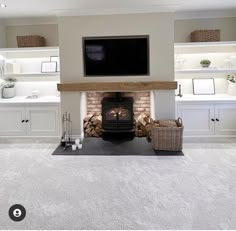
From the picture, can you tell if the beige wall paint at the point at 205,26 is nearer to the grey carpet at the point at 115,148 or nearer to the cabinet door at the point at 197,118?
the cabinet door at the point at 197,118

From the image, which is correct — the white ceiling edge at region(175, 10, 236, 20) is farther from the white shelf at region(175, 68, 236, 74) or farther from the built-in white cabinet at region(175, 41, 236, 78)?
the white shelf at region(175, 68, 236, 74)

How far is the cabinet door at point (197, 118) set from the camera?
196 inches

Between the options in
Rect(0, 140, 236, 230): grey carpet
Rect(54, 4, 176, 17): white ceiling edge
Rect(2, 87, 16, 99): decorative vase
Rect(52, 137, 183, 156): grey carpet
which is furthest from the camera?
Rect(2, 87, 16, 99): decorative vase

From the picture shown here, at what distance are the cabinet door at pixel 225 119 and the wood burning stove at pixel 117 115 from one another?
158 centimetres

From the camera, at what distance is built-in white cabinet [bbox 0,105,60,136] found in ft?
16.9

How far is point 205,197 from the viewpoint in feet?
9.17

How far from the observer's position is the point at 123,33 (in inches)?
191

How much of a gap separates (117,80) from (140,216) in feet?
9.74

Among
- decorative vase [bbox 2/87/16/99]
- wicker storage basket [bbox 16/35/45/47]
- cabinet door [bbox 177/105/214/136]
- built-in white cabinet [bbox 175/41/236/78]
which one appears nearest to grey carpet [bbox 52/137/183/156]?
cabinet door [bbox 177/105/214/136]

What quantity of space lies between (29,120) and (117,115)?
169 cm

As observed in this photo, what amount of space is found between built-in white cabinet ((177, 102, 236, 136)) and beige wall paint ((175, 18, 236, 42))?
4.53 ft

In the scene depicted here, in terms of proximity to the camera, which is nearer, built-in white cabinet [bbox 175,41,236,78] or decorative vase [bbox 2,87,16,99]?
built-in white cabinet [bbox 175,41,236,78]

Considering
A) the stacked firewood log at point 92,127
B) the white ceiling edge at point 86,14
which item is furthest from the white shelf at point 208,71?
the stacked firewood log at point 92,127

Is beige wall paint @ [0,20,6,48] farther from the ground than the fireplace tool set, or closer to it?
farther from the ground
